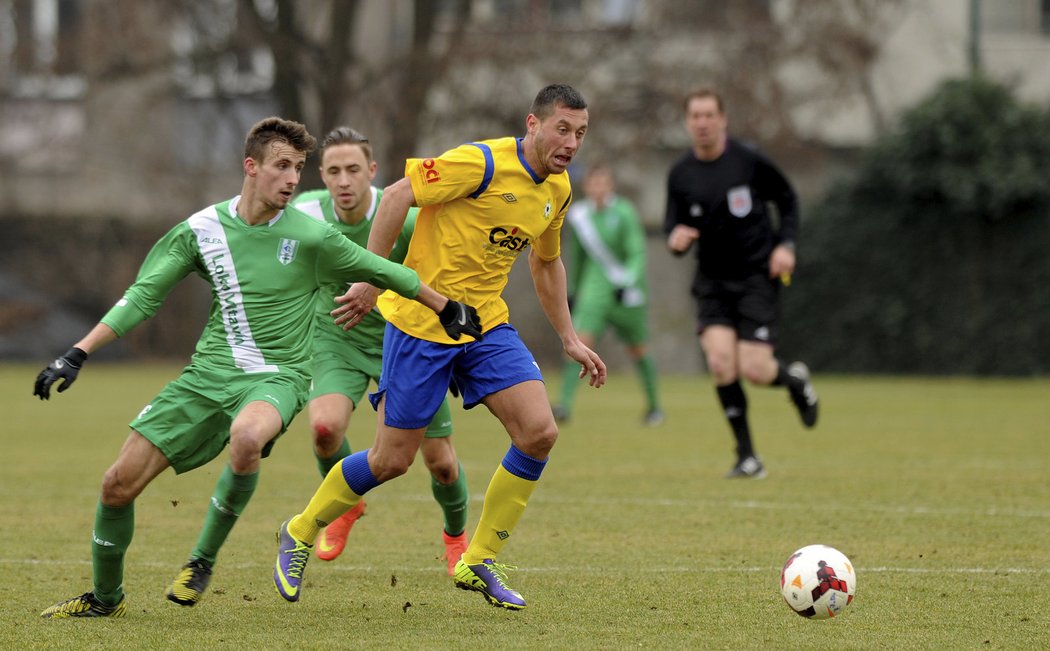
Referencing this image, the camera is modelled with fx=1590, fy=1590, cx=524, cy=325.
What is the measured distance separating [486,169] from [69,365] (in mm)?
1754

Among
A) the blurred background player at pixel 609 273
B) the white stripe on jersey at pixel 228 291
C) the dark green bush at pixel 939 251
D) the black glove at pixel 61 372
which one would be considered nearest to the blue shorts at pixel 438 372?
the white stripe on jersey at pixel 228 291

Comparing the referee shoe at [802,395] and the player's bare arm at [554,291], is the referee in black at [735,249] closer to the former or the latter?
the referee shoe at [802,395]

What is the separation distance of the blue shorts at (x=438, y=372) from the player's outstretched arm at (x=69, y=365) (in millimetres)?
1107

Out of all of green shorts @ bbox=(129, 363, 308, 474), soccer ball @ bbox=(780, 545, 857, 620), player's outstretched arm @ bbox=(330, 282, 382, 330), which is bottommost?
soccer ball @ bbox=(780, 545, 857, 620)

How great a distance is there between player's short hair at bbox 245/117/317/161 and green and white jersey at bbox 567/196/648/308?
890 centimetres

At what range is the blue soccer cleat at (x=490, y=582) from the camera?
5.88 meters

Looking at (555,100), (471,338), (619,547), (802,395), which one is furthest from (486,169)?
(802,395)

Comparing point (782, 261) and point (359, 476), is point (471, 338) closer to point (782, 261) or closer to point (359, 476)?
point (359, 476)

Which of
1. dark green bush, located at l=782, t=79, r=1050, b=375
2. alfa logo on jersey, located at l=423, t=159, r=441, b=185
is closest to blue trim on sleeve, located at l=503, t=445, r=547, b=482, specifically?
alfa logo on jersey, located at l=423, t=159, r=441, b=185

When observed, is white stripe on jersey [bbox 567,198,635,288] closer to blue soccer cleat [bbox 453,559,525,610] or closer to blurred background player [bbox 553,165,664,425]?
blurred background player [bbox 553,165,664,425]

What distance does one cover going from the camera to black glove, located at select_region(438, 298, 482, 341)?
573 cm

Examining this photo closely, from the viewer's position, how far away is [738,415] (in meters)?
10.3

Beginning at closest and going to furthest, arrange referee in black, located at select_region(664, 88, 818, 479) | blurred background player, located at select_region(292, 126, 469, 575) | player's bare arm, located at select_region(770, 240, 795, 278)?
blurred background player, located at select_region(292, 126, 469, 575) → player's bare arm, located at select_region(770, 240, 795, 278) → referee in black, located at select_region(664, 88, 818, 479)

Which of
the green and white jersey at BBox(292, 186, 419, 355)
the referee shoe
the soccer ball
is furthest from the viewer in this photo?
the referee shoe
